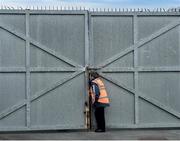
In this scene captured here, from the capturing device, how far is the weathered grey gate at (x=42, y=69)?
43.7 feet

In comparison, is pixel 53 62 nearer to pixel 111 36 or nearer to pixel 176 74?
pixel 111 36

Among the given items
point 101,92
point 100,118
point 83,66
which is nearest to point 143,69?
point 101,92

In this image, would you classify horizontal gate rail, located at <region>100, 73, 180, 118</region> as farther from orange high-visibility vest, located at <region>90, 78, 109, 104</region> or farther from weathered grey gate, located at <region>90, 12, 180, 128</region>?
orange high-visibility vest, located at <region>90, 78, 109, 104</region>

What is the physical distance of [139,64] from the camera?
13.7 metres

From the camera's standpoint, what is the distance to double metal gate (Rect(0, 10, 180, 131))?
13.3 m

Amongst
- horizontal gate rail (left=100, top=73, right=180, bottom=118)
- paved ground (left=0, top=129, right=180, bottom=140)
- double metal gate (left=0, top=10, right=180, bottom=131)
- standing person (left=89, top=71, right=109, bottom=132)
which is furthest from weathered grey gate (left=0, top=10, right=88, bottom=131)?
horizontal gate rail (left=100, top=73, right=180, bottom=118)

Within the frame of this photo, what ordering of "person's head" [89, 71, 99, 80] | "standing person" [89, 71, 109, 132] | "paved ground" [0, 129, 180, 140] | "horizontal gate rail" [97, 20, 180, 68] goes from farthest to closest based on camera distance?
"horizontal gate rail" [97, 20, 180, 68], "person's head" [89, 71, 99, 80], "standing person" [89, 71, 109, 132], "paved ground" [0, 129, 180, 140]

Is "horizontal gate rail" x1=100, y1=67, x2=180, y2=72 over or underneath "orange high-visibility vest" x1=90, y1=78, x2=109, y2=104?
over

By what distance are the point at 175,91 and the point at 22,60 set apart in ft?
12.6

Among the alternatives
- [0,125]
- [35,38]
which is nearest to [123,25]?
[35,38]

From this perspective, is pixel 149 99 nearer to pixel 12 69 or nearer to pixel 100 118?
pixel 100 118

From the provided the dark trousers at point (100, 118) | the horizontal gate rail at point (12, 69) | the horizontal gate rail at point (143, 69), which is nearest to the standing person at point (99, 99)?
the dark trousers at point (100, 118)

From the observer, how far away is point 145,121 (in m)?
13.7

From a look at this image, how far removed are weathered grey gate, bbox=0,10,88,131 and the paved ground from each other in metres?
0.17
